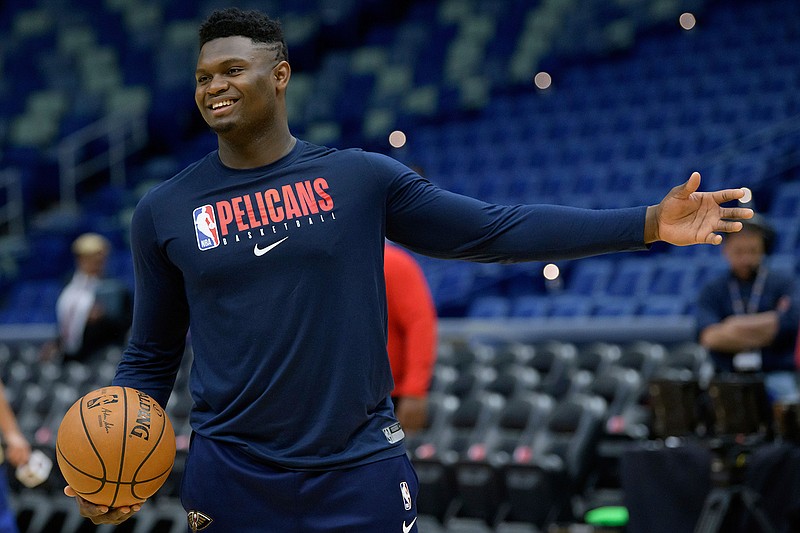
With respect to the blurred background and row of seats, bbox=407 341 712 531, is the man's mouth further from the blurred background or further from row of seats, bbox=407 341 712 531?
the blurred background

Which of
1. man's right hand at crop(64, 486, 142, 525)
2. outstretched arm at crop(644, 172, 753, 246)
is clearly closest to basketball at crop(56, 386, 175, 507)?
man's right hand at crop(64, 486, 142, 525)

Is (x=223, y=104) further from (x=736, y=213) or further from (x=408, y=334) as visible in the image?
(x=408, y=334)

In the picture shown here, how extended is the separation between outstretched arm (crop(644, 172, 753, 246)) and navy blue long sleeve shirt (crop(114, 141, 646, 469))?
0.06 m

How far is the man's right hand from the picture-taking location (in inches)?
103

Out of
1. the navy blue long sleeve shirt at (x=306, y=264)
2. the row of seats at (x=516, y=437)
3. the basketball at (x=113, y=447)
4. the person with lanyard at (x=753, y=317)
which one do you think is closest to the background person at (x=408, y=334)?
the row of seats at (x=516, y=437)

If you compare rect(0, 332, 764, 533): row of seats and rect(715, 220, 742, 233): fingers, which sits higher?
rect(715, 220, 742, 233): fingers

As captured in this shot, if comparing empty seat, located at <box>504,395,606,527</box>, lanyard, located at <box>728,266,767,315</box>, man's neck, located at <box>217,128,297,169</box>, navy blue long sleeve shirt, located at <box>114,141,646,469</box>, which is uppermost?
man's neck, located at <box>217,128,297,169</box>

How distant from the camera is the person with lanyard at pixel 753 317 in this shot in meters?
5.69

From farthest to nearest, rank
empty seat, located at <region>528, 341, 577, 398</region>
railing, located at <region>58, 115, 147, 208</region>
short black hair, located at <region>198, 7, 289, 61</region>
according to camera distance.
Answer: railing, located at <region>58, 115, 147, 208</region> < empty seat, located at <region>528, 341, 577, 398</region> < short black hair, located at <region>198, 7, 289, 61</region>

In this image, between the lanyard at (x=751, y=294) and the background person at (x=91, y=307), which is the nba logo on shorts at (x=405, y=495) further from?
the background person at (x=91, y=307)

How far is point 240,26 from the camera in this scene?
2.55m

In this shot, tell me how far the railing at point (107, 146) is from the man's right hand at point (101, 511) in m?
15.1

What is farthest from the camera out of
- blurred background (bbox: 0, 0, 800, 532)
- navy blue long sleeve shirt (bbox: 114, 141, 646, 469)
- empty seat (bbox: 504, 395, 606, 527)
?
blurred background (bbox: 0, 0, 800, 532)

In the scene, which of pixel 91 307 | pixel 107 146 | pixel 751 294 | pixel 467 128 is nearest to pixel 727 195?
pixel 751 294
